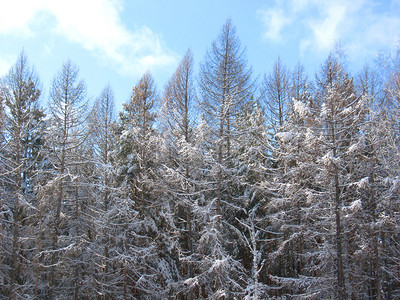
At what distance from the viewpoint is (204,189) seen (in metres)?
15.0

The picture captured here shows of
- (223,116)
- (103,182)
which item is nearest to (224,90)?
(223,116)

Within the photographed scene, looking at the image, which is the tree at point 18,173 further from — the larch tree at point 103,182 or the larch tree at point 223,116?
the larch tree at point 223,116

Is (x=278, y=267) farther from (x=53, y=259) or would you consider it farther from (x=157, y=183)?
(x=53, y=259)

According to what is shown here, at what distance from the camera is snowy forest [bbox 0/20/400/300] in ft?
41.8

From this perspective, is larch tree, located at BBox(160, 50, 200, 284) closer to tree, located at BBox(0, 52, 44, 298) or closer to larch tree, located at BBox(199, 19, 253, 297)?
larch tree, located at BBox(199, 19, 253, 297)

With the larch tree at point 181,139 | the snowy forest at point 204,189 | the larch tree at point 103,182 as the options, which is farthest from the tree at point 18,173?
the larch tree at point 181,139

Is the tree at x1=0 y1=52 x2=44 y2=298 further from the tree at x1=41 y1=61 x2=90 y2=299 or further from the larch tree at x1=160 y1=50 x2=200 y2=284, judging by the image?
the larch tree at x1=160 y1=50 x2=200 y2=284

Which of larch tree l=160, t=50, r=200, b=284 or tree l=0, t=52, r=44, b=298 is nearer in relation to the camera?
tree l=0, t=52, r=44, b=298

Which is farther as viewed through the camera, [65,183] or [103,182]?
[103,182]

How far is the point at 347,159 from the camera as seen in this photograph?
13.3m

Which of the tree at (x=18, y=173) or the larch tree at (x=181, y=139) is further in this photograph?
the larch tree at (x=181, y=139)

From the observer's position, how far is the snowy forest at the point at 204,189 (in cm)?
1273

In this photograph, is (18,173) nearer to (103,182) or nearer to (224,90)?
(103,182)

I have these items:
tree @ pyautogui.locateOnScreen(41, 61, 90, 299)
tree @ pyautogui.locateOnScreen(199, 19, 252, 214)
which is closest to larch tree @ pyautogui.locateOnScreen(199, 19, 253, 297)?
tree @ pyautogui.locateOnScreen(199, 19, 252, 214)
